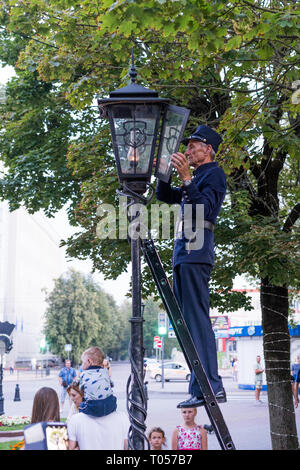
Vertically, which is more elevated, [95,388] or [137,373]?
[137,373]

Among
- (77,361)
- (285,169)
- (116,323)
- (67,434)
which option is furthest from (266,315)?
(116,323)

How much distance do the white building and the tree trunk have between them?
2526 inches

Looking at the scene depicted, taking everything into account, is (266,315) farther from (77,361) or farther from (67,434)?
(77,361)

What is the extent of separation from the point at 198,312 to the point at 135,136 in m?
1.46

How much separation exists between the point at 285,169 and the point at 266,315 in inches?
185

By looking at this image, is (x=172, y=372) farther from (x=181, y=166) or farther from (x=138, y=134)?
(x=181, y=166)

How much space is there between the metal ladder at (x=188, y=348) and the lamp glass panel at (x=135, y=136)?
24.4 inches

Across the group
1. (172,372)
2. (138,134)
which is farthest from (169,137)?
(172,372)

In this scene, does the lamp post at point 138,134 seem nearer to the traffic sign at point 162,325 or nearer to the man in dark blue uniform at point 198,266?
the man in dark blue uniform at point 198,266

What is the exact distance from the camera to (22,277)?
282ft

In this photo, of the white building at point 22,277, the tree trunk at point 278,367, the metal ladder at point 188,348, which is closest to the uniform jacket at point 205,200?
the metal ladder at point 188,348

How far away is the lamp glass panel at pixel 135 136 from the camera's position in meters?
4.33

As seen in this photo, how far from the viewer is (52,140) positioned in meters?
13.4

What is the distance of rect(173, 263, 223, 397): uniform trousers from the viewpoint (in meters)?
3.99
